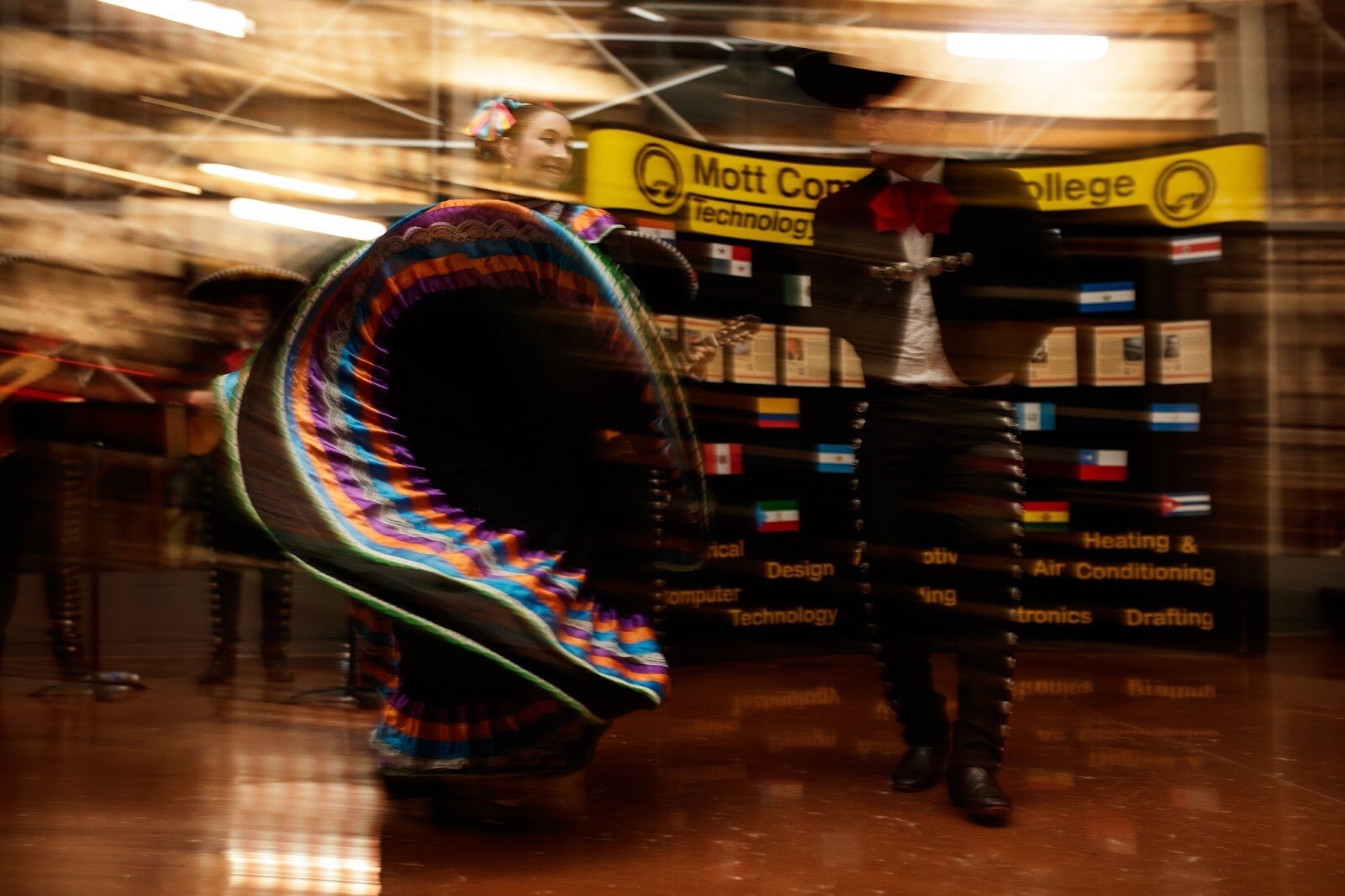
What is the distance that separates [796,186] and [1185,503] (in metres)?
1.84

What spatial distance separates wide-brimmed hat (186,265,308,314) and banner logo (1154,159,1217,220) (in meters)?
3.01

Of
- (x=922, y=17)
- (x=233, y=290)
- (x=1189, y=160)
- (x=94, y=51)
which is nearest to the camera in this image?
(x=922, y=17)

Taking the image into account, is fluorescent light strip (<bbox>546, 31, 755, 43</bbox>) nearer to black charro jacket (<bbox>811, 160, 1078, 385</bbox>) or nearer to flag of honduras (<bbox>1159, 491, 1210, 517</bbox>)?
flag of honduras (<bbox>1159, 491, 1210, 517</bbox>)


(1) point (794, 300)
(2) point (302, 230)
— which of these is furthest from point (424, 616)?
(2) point (302, 230)

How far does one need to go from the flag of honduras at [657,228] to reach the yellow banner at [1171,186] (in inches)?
49.6

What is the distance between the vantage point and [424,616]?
7.14 ft

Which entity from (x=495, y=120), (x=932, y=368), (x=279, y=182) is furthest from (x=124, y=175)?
(x=932, y=368)

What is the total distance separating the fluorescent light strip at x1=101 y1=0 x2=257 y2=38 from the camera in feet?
16.7

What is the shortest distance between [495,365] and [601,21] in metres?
3.16

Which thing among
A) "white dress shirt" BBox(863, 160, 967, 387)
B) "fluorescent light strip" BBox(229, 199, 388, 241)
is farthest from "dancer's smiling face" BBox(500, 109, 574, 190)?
"fluorescent light strip" BBox(229, 199, 388, 241)

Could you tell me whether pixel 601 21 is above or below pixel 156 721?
above

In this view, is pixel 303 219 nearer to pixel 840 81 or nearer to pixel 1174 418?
pixel 840 81

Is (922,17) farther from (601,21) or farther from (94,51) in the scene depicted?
(94,51)

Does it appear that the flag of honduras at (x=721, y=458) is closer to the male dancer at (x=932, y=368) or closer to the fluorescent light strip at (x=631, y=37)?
the fluorescent light strip at (x=631, y=37)
